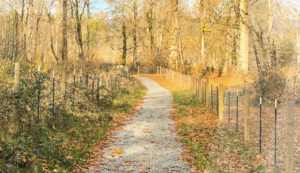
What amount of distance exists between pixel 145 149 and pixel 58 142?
219 centimetres

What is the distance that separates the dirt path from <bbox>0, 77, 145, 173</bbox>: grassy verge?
585 mm

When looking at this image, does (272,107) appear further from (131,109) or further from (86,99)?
(86,99)

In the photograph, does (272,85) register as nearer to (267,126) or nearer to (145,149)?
(267,126)

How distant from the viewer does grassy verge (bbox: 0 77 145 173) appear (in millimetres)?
5742

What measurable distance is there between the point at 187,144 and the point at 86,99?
4.63 meters

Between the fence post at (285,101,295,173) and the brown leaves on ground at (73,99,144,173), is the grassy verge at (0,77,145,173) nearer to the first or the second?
the brown leaves on ground at (73,99,144,173)

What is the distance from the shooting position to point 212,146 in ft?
28.6

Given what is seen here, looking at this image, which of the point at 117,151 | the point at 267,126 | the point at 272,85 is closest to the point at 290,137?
the point at 117,151

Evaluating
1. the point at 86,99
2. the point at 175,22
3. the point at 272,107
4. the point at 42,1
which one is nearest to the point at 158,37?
the point at 175,22

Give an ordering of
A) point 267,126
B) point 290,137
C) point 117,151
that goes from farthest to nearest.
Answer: point 267,126 < point 117,151 < point 290,137

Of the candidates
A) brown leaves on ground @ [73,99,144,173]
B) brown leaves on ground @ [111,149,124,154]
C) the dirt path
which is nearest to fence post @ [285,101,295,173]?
the dirt path

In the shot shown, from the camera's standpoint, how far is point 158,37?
170 ft

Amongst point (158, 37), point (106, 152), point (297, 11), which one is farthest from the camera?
point (158, 37)

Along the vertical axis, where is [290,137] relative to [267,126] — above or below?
above
